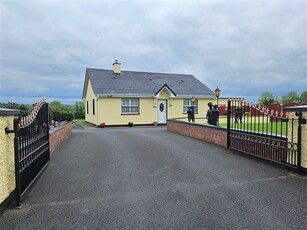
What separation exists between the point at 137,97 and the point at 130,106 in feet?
3.50

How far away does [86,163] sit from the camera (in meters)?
6.68

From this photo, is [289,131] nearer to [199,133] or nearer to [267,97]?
[199,133]

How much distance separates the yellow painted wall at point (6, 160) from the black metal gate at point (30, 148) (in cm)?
9

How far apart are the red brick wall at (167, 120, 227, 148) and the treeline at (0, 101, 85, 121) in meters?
7.20

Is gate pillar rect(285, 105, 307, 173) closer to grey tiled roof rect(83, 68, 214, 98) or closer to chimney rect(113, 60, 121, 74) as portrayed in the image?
grey tiled roof rect(83, 68, 214, 98)

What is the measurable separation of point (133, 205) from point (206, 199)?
4.26ft

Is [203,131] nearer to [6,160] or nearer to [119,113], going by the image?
[6,160]

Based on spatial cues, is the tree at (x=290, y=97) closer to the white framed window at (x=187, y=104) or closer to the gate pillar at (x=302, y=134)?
the white framed window at (x=187, y=104)

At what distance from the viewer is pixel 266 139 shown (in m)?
6.33

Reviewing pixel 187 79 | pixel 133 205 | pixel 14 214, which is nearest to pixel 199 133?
pixel 133 205

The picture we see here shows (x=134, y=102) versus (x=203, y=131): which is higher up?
(x=134, y=102)

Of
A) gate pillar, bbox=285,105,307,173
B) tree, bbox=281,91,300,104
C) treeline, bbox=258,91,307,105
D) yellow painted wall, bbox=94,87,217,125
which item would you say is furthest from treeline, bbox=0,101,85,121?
tree, bbox=281,91,300,104

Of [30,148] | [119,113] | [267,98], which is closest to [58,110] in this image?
[119,113]

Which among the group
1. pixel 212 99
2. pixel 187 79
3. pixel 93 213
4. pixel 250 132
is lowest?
pixel 93 213
